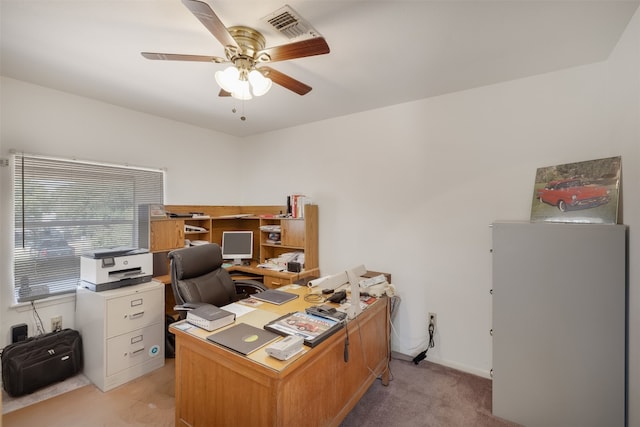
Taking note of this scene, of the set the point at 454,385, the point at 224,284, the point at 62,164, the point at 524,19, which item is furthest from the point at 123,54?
the point at 454,385

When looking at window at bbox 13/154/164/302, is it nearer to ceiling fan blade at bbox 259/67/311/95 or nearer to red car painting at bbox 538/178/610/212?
ceiling fan blade at bbox 259/67/311/95

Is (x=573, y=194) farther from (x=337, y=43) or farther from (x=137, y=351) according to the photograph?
(x=137, y=351)

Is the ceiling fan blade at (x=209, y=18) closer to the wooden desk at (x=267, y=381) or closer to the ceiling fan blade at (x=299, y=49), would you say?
the ceiling fan blade at (x=299, y=49)

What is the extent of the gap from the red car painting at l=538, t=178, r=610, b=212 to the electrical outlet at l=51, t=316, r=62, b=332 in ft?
14.0

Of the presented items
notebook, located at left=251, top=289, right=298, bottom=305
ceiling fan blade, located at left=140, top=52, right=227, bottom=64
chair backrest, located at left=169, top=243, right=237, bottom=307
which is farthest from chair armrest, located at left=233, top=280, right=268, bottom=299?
ceiling fan blade, located at left=140, top=52, right=227, bottom=64

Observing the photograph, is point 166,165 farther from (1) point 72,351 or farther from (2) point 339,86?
(2) point 339,86

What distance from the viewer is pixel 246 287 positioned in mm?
2934

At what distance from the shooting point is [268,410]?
136 centimetres

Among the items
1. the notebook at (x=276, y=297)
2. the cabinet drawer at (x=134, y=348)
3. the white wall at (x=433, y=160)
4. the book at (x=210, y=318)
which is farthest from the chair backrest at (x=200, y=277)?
the white wall at (x=433, y=160)

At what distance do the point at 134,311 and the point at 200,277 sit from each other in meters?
0.69

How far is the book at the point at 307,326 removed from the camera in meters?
1.58

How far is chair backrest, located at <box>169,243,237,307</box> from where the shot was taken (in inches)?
90.7

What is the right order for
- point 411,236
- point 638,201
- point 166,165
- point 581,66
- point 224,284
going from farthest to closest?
point 166,165 < point 411,236 < point 224,284 < point 581,66 < point 638,201

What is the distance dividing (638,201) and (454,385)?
6.07ft
